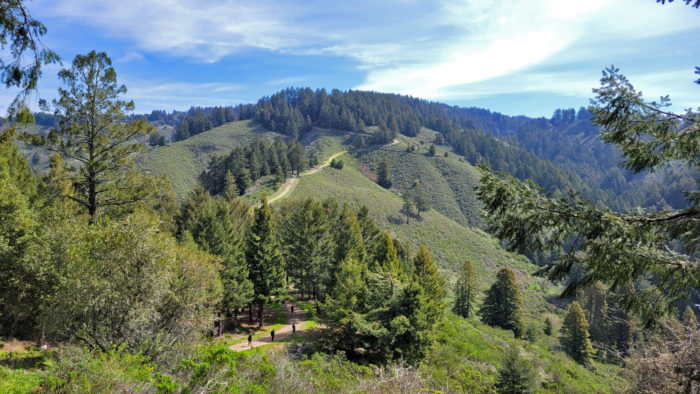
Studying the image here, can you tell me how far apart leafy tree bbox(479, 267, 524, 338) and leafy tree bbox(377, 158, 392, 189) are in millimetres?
60965

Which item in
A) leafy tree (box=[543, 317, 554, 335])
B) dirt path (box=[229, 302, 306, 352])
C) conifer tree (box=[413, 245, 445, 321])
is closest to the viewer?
dirt path (box=[229, 302, 306, 352])

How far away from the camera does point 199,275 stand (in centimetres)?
1235

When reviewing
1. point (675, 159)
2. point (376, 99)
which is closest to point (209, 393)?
point (675, 159)

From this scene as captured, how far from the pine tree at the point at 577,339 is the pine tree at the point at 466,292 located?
10497 millimetres

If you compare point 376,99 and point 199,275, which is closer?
point 199,275

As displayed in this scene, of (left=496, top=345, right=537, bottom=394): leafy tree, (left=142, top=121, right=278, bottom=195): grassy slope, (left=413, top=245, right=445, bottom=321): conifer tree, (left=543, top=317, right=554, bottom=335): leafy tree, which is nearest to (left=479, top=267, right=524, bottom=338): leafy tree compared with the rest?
(left=543, top=317, right=554, bottom=335): leafy tree

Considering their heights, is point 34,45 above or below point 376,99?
below

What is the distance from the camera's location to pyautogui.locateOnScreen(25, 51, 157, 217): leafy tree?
13172 mm

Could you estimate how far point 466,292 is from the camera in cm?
4225

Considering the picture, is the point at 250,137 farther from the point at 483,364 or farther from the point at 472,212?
the point at 483,364

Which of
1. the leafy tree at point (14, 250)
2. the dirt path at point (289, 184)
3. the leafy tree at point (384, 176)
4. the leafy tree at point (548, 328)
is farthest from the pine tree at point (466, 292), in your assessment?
the leafy tree at point (384, 176)

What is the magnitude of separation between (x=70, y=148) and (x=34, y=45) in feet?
36.1

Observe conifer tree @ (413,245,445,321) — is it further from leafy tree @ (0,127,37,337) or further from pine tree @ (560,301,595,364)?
pine tree @ (560,301,595,364)

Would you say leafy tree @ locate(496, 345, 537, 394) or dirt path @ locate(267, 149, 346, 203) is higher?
dirt path @ locate(267, 149, 346, 203)
